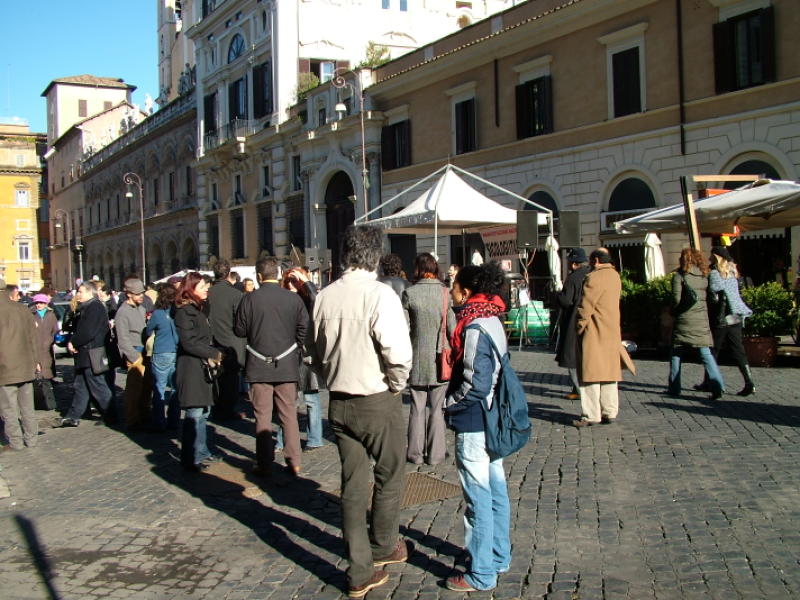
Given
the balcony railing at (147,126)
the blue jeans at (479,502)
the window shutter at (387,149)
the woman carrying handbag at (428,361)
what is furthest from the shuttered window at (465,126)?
the balcony railing at (147,126)

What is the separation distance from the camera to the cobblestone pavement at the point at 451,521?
4367 mm

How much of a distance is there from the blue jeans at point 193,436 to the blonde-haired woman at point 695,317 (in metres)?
5.39

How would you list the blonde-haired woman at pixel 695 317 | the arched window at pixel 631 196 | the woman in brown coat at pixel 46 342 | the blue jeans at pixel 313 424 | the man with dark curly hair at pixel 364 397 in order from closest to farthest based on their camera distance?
the man with dark curly hair at pixel 364 397
the blue jeans at pixel 313 424
the blonde-haired woman at pixel 695 317
the woman in brown coat at pixel 46 342
the arched window at pixel 631 196

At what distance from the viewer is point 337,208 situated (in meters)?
31.6

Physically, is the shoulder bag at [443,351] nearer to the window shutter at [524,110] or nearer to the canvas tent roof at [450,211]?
the canvas tent roof at [450,211]

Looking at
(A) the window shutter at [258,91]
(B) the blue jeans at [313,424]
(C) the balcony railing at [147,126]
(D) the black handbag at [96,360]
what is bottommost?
(B) the blue jeans at [313,424]

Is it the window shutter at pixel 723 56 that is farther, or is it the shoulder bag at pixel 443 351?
the window shutter at pixel 723 56

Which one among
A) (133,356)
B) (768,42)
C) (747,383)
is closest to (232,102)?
(768,42)

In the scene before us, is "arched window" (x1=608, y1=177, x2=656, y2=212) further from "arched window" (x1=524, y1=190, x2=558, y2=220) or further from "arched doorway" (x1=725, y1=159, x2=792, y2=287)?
"arched doorway" (x1=725, y1=159, x2=792, y2=287)

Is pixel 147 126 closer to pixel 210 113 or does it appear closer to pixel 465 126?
pixel 210 113

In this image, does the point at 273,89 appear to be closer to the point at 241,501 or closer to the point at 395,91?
the point at 395,91

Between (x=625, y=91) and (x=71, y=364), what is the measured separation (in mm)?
14623

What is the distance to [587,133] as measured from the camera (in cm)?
2091

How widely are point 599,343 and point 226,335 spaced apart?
4.04 meters
